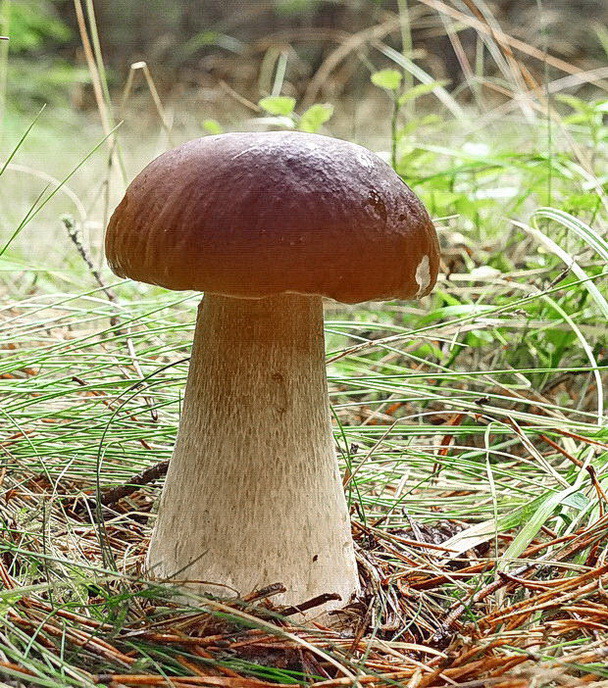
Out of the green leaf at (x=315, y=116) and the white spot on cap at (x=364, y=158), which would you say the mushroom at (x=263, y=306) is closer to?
the white spot on cap at (x=364, y=158)

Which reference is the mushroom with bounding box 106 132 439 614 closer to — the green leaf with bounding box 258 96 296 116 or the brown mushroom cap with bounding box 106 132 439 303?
the brown mushroom cap with bounding box 106 132 439 303

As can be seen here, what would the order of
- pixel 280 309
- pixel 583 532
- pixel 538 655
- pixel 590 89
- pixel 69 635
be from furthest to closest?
pixel 590 89, pixel 583 532, pixel 280 309, pixel 69 635, pixel 538 655

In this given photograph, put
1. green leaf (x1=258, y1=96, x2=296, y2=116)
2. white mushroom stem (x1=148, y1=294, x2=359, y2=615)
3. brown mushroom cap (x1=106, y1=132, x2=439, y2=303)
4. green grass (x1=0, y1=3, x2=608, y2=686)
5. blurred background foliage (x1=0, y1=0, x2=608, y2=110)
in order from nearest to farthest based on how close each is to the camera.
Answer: brown mushroom cap (x1=106, y1=132, x2=439, y2=303)
green grass (x1=0, y1=3, x2=608, y2=686)
white mushroom stem (x1=148, y1=294, x2=359, y2=615)
green leaf (x1=258, y1=96, x2=296, y2=116)
blurred background foliage (x1=0, y1=0, x2=608, y2=110)

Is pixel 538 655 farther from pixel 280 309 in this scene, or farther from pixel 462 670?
pixel 280 309

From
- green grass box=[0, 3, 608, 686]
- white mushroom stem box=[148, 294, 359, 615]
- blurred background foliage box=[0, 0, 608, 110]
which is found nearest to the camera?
green grass box=[0, 3, 608, 686]

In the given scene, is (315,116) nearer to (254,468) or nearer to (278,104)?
(278,104)

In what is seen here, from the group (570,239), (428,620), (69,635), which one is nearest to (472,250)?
(570,239)

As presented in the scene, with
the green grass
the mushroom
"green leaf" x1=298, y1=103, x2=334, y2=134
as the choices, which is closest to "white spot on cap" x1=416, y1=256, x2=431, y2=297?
the mushroom
